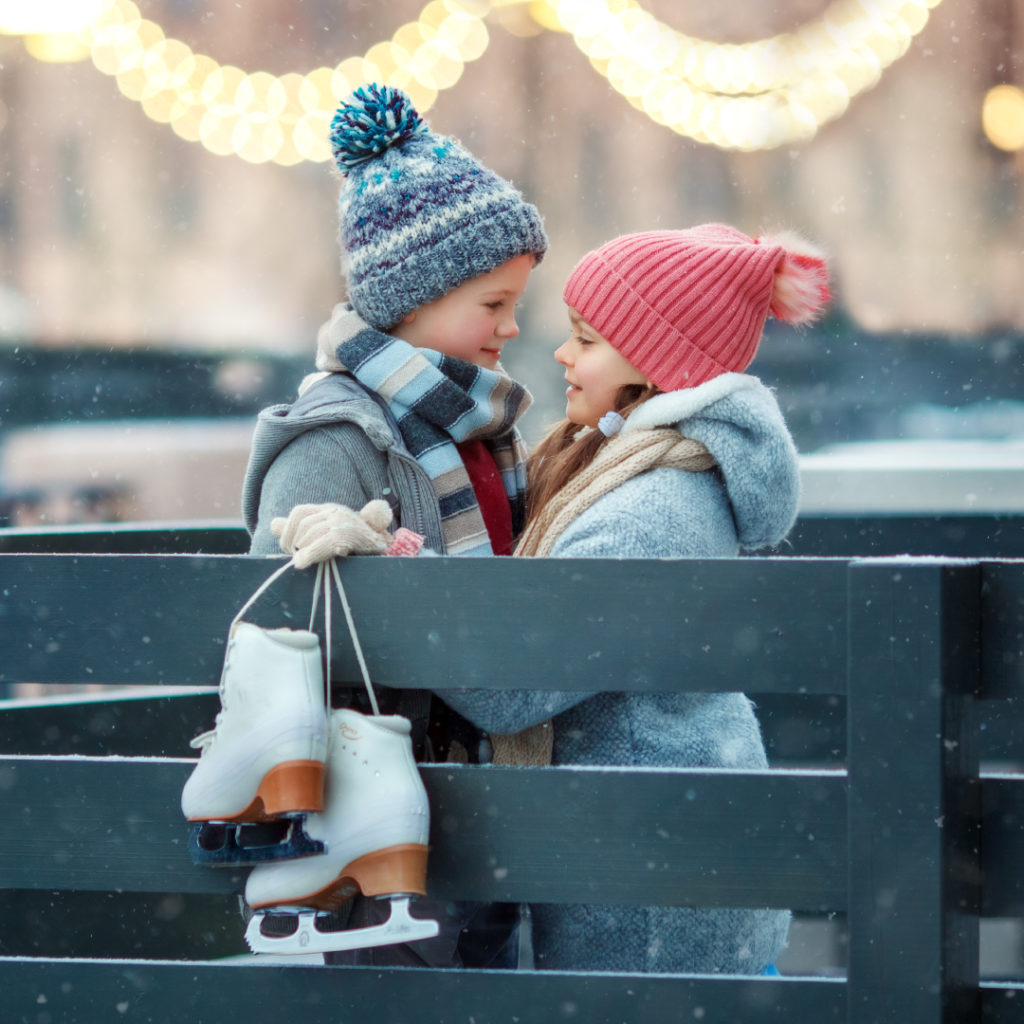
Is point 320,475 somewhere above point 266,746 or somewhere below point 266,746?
above

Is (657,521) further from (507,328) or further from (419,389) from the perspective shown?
(507,328)

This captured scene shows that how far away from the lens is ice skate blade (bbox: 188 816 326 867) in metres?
1.33

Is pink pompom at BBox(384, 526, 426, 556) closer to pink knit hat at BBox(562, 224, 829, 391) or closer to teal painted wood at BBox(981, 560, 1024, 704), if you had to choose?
pink knit hat at BBox(562, 224, 829, 391)

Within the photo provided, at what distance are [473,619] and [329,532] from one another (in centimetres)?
20

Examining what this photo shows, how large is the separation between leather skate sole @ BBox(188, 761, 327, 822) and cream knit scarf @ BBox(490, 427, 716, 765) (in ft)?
1.25

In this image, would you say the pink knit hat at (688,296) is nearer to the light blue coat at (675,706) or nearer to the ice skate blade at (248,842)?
the light blue coat at (675,706)

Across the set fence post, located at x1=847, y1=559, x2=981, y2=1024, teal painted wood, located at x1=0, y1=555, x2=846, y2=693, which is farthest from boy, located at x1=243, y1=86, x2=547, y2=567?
fence post, located at x1=847, y1=559, x2=981, y2=1024

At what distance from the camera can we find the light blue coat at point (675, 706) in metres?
1.58

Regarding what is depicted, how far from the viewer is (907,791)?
4.34 ft

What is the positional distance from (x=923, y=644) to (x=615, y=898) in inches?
18.1

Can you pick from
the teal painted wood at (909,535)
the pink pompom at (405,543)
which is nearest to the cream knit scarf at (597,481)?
the pink pompom at (405,543)

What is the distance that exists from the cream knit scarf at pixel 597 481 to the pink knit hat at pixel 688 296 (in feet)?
0.41

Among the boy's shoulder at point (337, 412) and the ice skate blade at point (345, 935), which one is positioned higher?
the boy's shoulder at point (337, 412)

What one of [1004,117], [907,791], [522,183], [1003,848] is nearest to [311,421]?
[907,791]
